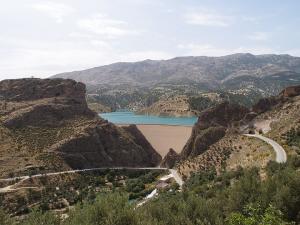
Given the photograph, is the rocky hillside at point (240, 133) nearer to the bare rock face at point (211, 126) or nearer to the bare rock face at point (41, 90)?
the bare rock face at point (211, 126)

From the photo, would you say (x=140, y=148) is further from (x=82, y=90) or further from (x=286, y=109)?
(x=286, y=109)

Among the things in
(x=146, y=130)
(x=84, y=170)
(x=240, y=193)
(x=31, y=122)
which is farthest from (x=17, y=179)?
(x=146, y=130)


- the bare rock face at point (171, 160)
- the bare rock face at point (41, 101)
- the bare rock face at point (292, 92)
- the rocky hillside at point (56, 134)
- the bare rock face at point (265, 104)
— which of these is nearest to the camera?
the rocky hillside at point (56, 134)

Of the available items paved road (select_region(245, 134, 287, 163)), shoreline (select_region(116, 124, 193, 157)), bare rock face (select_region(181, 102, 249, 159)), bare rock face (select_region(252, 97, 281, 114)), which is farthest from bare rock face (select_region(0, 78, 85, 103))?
paved road (select_region(245, 134, 287, 163))

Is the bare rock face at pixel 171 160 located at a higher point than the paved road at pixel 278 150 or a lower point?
lower

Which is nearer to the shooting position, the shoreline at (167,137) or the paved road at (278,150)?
the paved road at (278,150)

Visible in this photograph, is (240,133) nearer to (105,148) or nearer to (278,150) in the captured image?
(278,150)

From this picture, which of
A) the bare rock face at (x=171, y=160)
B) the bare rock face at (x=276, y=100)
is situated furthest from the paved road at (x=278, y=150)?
the bare rock face at (x=171, y=160)
